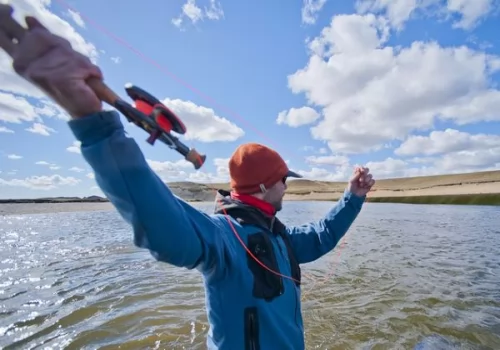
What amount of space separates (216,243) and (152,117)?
0.98m

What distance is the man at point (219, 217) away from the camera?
4.58ft

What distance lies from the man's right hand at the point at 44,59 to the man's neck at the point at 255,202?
188 centimetres

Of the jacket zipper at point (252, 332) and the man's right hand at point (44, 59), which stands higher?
the man's right hand at point (44, 59)

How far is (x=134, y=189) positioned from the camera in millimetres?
1626

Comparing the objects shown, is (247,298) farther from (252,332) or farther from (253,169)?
(253,169)

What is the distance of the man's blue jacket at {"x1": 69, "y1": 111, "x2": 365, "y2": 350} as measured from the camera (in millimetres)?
1576

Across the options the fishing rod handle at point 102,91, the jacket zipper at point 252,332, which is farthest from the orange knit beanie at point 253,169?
the fishing rod handle at point 102,91

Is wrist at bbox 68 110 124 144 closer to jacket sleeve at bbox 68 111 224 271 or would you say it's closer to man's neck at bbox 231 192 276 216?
jacket sleeve at bbox 68 111 224 271

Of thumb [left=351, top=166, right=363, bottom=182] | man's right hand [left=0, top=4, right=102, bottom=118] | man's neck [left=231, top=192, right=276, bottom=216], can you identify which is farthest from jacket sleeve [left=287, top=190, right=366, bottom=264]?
man's right hand [left=0, top=4, right=102, bottom=118]

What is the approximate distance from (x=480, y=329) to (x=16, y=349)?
A: 8592 mm

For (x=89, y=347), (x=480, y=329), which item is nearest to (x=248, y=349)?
(x=89, y=347)

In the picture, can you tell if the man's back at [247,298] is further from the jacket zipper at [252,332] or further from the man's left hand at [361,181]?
the man's left hand at [361,181]

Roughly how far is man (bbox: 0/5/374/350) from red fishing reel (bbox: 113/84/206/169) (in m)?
0.17

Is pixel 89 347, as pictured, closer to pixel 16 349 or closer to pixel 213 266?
pixel 16 349
